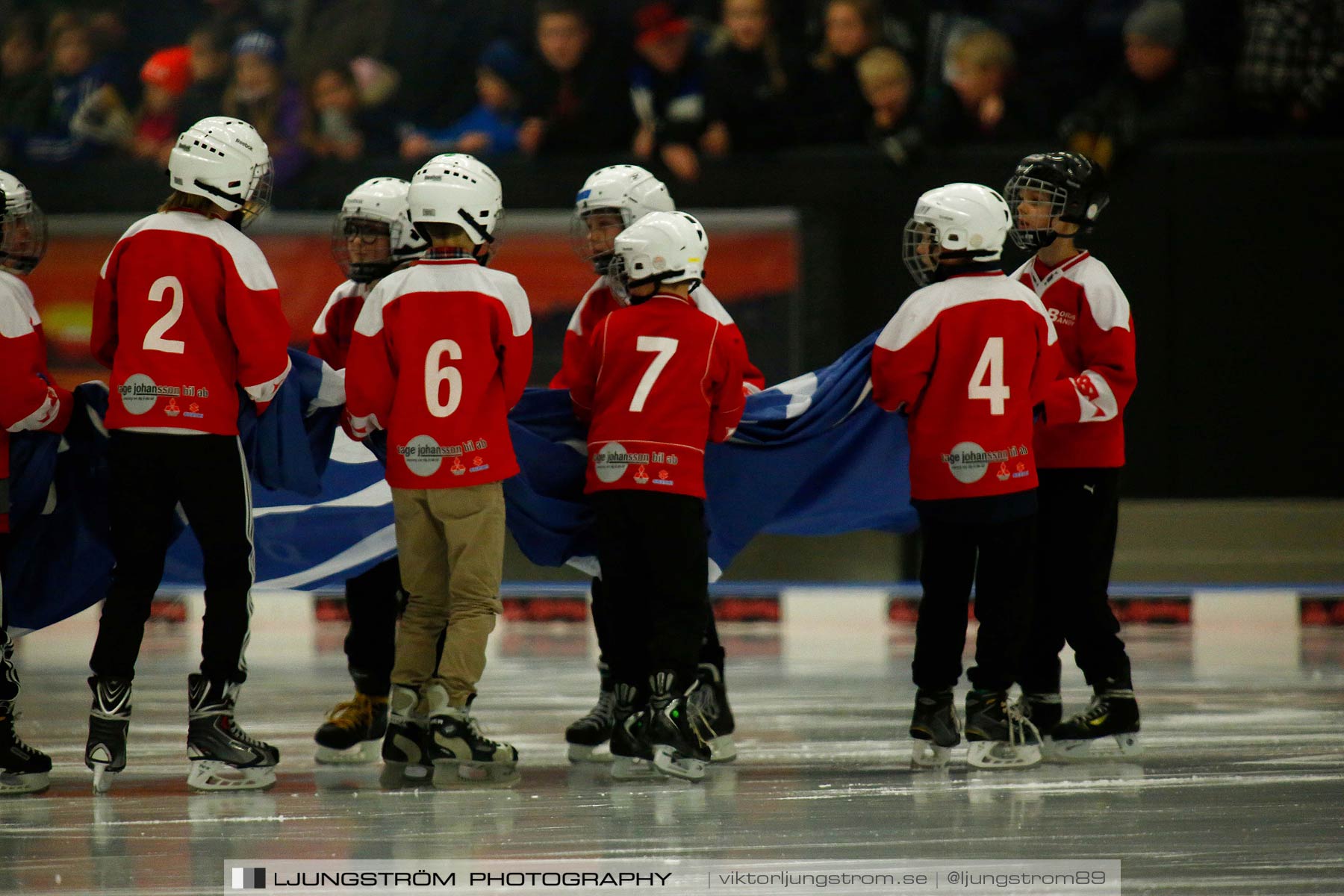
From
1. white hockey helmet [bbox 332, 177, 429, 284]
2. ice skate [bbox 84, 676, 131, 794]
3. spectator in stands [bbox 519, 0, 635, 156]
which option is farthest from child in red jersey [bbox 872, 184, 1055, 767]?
spectator in stands [bbox 519, 0, 635, 156]

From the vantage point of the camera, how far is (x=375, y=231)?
15.8 ft

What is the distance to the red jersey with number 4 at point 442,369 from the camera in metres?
4.21

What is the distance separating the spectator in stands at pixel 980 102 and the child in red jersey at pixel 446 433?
4593 millimetres

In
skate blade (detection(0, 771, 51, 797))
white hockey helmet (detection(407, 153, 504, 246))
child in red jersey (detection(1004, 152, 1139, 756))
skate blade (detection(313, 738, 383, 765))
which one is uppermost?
white hockey helmet (detection(407, 153, 504, 246))

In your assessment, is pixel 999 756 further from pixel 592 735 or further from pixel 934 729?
pixel 592 735

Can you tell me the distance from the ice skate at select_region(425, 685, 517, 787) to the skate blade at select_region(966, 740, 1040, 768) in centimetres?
129

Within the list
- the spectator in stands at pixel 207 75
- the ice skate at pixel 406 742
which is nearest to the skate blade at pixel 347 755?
the ice skate at pixel 406 742

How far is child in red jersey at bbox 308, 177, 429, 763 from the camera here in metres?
4.78

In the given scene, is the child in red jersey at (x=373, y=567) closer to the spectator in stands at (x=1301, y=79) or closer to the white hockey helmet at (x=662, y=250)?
the white hockey helmet at (x=662, y=250)

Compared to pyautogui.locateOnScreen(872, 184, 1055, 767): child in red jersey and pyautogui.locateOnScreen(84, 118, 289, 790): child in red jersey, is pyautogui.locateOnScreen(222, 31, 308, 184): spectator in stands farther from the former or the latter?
pyautogui.locateOnScreen(872, 184, 1055, 767): child in red jersey

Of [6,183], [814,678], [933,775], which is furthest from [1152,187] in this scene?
[6,183]

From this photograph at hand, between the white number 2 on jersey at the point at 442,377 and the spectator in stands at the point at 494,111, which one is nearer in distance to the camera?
the white number 2 on jersey at the point at 442,377

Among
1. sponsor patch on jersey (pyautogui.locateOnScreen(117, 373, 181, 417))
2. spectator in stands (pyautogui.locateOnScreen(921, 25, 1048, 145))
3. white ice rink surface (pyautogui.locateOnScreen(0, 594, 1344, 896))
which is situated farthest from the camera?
spectator in stands (pyautogui.locateOnScreen(921, 25, 1048, 145))

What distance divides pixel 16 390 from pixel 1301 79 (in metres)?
6.73
